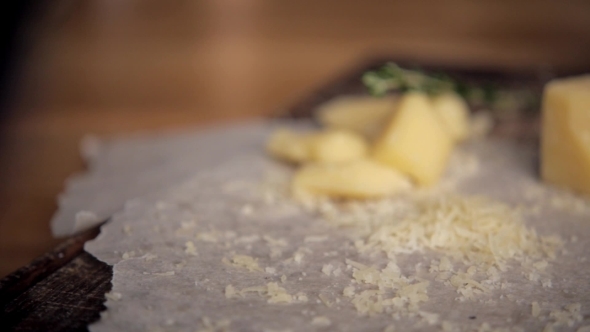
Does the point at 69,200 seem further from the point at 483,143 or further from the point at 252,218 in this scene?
the point at 483,143

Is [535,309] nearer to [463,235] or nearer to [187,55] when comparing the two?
[463,235]

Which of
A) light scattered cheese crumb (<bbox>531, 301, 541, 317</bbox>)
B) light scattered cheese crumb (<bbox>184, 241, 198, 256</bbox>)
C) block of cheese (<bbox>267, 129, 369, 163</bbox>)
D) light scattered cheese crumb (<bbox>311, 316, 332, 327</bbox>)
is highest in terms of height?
block of cheese (<bbox>267, 129, 369, 163</bbox>)

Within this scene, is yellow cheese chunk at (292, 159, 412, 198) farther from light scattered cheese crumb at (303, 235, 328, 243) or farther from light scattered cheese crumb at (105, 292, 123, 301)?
light scattered cheese crumb at (105, 292, 123, 301)

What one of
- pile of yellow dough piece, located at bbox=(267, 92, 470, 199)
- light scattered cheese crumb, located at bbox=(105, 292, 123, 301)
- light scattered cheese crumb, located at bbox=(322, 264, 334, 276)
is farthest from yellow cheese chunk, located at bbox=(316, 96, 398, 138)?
light scattered cheese crumb, located at bbox=(105, 292, 123, 301)

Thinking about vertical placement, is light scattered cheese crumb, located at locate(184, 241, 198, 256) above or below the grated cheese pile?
above

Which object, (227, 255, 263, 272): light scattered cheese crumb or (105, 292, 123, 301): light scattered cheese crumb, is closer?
(105, 292, 123, 301): light scattered cheese crumb

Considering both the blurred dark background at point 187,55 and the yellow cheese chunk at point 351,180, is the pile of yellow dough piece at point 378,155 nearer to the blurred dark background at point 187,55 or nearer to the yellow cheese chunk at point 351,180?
the yellow cheese chunk at point 351,180

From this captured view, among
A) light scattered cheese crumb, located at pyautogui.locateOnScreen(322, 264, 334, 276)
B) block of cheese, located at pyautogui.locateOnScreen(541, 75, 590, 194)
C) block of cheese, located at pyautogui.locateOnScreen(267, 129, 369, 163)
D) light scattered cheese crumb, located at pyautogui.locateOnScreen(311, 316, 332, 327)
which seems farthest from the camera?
block of cheese, located at pyautogui.locateOnScreen(267, 129, 369, 163)

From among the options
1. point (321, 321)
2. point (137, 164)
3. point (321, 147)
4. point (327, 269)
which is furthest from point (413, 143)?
point (137, 164)
